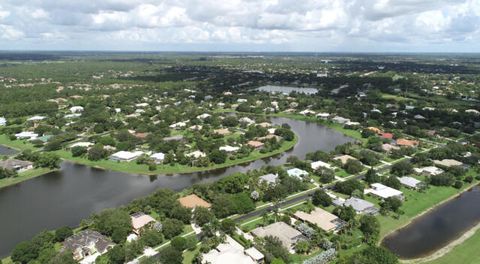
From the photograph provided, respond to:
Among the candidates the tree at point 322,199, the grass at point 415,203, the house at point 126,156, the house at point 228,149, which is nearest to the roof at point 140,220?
the tree at point 322,199

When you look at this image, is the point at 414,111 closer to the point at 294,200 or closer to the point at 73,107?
the point at 294,200

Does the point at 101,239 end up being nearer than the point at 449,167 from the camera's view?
Yes

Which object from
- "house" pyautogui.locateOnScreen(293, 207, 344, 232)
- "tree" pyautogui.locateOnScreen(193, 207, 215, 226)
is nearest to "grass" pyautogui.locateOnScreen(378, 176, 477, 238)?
"house" pyautogui.locateOnScreen(293, 207, 344, 232)

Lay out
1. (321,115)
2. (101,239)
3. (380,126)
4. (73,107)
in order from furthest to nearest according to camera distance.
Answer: (73,107) < (321,115) < (380,126) < (101,239)

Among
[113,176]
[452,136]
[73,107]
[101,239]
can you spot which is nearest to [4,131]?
[73,107]

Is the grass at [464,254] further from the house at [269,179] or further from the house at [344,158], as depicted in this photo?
the house at [344,158]

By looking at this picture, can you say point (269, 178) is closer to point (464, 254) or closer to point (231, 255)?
point (231, 255)
